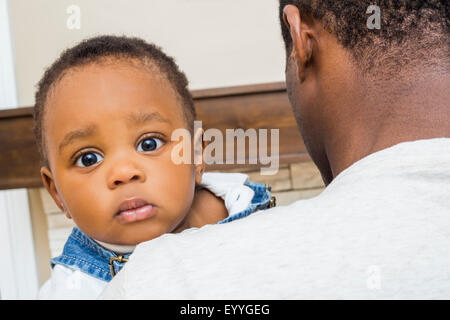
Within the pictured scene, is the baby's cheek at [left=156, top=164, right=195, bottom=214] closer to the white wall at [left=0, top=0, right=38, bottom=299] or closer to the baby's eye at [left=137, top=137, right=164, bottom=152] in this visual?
the baby's eye at [left=137, top=137, right=164, bottom=152]

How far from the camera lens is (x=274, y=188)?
94.7 inches

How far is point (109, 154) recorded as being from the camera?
100cm

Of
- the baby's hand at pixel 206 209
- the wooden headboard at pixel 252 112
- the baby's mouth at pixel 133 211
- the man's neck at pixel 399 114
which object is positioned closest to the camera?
the man's neck at pixel 399 114

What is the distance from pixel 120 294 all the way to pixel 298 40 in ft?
1.55

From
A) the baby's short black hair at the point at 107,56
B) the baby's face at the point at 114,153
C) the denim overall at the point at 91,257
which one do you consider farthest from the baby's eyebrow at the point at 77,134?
the denim overall at the point at 91,257

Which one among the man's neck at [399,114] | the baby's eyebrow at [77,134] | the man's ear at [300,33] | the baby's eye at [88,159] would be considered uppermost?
the man's ear at [300,33]

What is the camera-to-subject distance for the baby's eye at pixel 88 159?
102 centimetres

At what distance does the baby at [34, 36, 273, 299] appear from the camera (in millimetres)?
1003

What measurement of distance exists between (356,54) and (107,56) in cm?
57

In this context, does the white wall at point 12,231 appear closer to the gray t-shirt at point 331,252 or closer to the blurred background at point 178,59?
the blurred background at point 178,59

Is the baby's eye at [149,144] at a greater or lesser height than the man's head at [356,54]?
lesser

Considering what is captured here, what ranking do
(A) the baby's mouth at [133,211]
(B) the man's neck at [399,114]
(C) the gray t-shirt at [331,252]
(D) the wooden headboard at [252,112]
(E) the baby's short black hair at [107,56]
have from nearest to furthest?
(C) the gray t-shirt at [331,252]
(B) the man's neck at [399,114]
(A) the baby's mouth at [133,211]
(E) the baby's short black hair at [107,56]
(D) the wooden headboard at [252,112]
